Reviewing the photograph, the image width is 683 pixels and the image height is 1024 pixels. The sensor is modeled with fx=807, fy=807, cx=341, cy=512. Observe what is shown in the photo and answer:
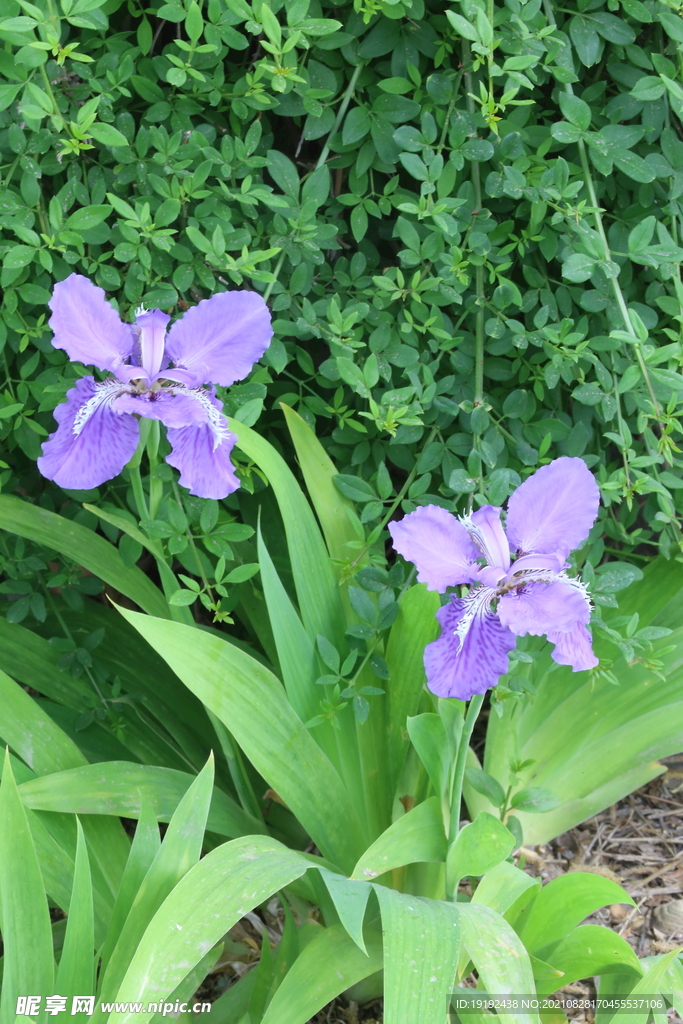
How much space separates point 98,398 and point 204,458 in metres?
0.16

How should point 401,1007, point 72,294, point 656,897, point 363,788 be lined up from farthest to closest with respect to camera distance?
point 656,897 → point 363,788 → point 72,294 → point 401,1007

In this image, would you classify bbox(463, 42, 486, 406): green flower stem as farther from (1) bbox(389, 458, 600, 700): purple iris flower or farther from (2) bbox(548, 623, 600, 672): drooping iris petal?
(2) bbox(548, 623, 600, 672): drooping iris petal

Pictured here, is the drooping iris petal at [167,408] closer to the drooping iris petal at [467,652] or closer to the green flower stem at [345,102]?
the drooping iris petal at [467,652]

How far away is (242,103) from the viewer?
4.01ft

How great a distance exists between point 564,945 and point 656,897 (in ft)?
1.45

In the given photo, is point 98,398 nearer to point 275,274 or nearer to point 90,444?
point 90,444

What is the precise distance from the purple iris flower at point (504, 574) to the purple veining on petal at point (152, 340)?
397 millimetres

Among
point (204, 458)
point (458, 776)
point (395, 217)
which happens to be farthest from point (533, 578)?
point (395, 217)

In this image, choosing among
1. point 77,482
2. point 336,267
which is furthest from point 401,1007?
point 336,267

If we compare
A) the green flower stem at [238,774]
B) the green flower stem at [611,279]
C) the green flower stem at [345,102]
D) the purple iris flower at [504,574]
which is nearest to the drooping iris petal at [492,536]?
the purple iris flower at [504,574]

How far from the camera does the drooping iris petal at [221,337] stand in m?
1.07

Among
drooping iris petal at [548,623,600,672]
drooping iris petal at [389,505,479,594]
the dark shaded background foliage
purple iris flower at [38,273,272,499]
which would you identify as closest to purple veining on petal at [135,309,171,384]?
purple iris flower at [38,273,272,499]

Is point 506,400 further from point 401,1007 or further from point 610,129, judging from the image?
point 401,1007

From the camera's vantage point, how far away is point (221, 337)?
3.57 ft
